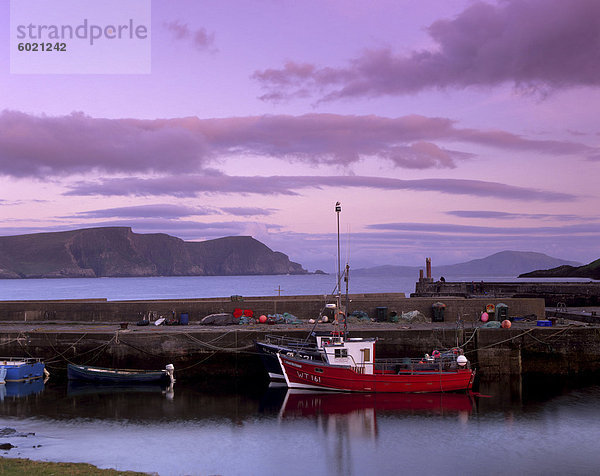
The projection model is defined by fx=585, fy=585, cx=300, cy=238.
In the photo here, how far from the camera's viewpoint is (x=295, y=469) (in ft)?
61.5

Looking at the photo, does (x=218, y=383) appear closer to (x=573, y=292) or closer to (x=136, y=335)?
(x=136, y=335)

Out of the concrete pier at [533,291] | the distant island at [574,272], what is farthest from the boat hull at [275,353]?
the distant island at [574,272]

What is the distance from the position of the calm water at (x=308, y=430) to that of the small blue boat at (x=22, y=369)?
140cm

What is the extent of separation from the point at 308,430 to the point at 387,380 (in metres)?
6.15

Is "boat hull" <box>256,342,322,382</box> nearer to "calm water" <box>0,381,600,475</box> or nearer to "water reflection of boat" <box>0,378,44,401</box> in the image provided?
"calm water" <box>0,381,600,475</box>

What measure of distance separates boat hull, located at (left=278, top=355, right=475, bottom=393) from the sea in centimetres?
49

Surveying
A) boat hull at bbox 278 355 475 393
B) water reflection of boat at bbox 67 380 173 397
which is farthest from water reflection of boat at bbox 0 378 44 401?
boat hull at bbox 278 355 475 393

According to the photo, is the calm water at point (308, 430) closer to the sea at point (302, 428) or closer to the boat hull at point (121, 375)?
the sea at point (302, 428)

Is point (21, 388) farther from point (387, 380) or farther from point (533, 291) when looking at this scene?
point (533, 291)

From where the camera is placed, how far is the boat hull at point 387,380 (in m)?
27.8

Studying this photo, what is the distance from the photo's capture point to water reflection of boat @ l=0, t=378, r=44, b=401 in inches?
1107

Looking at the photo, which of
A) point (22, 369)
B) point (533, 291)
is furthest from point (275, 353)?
point (533, 291)

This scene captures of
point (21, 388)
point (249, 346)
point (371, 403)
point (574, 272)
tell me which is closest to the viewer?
point (371, 403)

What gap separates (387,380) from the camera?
90.8 ft
